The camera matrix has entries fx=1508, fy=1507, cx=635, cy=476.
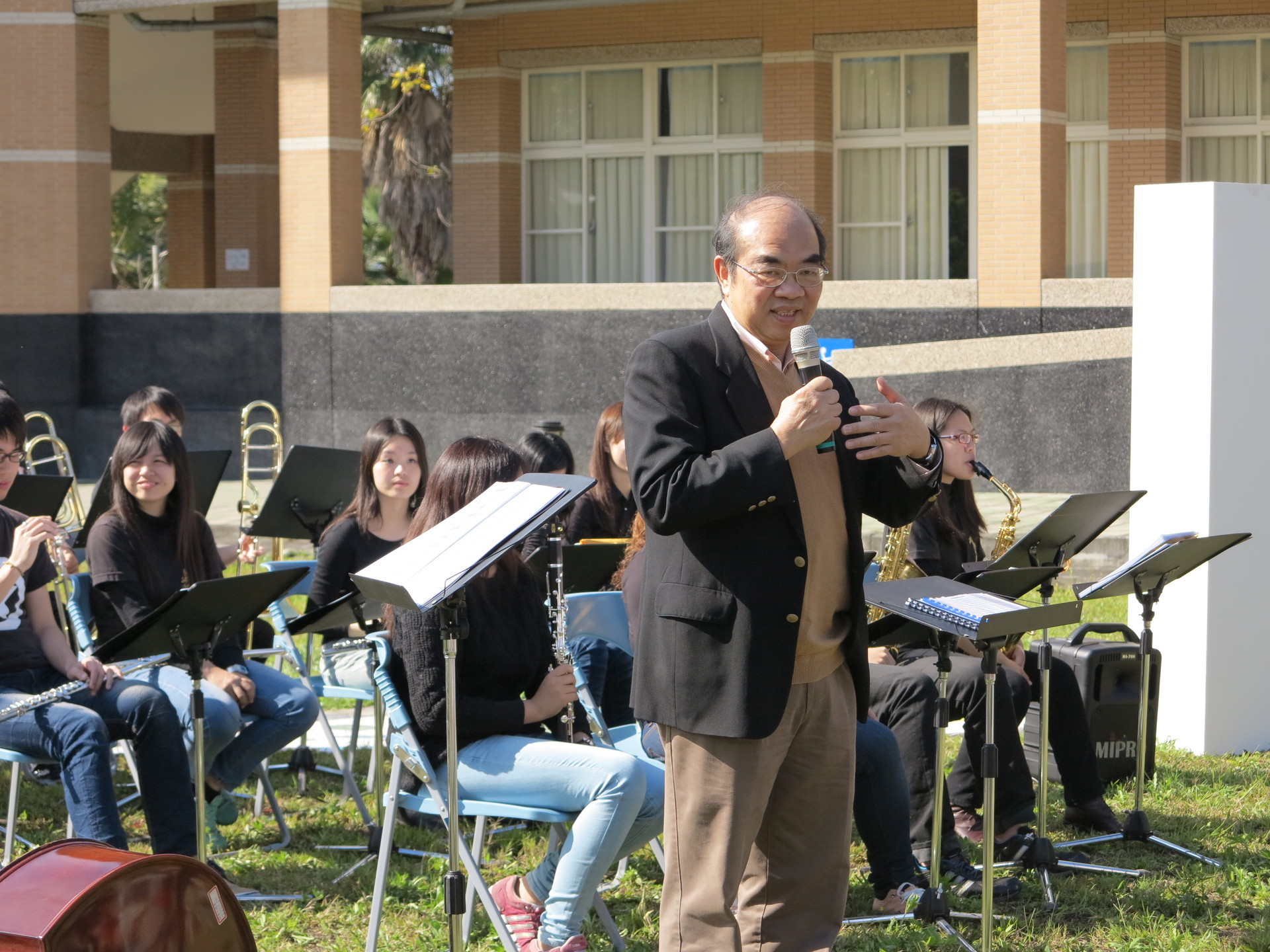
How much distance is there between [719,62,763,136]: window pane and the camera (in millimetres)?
19016

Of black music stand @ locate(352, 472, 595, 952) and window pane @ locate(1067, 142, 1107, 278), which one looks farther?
window pane @ locate(1067, 142, 1107, 278)

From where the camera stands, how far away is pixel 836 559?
3.25 metres

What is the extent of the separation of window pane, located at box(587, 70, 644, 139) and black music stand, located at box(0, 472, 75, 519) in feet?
48.1

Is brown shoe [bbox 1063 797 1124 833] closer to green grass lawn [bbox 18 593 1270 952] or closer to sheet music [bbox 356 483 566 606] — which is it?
green grass lawn [bbox 18 593 1270 952]

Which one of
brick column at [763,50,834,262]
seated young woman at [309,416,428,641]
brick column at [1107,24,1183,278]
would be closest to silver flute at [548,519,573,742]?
seated young woman at [309,416,428,641]

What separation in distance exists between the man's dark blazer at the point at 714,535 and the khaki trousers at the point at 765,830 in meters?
0.11

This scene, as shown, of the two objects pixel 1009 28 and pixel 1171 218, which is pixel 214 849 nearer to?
pixel 1171 218

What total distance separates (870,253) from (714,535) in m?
16.6

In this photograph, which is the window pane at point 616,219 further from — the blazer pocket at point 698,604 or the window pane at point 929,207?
the blazer pocket at point 698,604

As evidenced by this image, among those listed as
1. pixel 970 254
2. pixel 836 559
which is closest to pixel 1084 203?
pixel 970 254

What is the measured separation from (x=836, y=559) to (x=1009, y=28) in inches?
459

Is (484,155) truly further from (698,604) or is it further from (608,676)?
(698,604)

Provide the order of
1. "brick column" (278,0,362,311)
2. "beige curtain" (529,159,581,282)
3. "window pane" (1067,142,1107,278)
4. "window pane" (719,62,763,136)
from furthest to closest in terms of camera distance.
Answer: "beige curtain" (529,159,581,282)
"window pane" (719,62,763,136)
"window pane" (1067,142,1107,278)
"brick column" (278,0,362,311)

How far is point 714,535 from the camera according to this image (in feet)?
10.3
